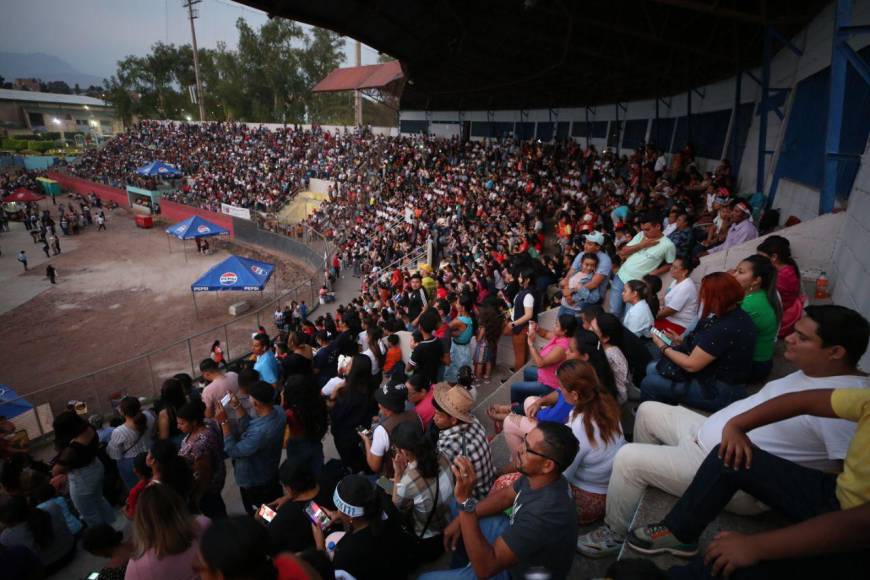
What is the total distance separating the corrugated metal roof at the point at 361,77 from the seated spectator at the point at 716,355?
2737cm

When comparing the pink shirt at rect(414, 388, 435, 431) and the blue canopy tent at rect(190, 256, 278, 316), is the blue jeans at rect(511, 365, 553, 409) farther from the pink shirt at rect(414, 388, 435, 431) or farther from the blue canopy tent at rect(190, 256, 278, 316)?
the blue canopy tent at rect(190, 256, 278, 316)

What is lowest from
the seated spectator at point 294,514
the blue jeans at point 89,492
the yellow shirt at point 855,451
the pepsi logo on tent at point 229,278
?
the pepsi logo on tent at point 229,278

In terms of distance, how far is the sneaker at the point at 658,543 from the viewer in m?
2.51

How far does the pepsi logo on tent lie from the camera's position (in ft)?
52.4

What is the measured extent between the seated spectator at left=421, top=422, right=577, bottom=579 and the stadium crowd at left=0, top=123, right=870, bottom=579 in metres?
0.01

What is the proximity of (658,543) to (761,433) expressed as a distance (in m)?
0.85

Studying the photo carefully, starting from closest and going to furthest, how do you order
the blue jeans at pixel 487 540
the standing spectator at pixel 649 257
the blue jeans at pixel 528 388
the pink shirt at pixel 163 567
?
the pink shirt at pixel 163 567 → the blue jeans at pixel 487 540 → the blue jeans at pixel 528 388 → the standing spectator at pixel 649 257

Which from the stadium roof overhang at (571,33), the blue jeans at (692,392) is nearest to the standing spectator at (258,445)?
the blue jeans at (692,392)

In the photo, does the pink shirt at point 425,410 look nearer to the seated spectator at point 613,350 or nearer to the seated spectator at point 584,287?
the seated spectator at point 613,350

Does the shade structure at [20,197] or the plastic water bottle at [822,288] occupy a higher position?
the plastic water bottle at [822,288]

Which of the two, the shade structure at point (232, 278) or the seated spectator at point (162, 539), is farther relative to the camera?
the shade structure at point (232, 278)

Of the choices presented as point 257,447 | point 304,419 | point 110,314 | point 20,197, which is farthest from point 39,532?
point 20,197

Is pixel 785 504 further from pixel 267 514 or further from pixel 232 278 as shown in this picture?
pixel 232 278

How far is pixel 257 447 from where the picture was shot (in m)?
3.95
